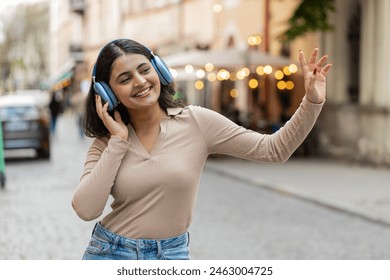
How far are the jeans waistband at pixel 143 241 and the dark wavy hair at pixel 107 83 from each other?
0.34 m

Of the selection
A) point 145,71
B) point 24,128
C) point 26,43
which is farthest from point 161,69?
point 26,43

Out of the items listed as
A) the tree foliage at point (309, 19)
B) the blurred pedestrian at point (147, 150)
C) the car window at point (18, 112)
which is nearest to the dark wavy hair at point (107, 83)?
the blurred pedestrian at point (147, 150)

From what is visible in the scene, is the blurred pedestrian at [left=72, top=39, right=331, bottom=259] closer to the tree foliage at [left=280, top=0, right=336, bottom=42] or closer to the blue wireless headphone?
the blue wireless headphone

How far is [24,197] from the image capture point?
13656 millimetres

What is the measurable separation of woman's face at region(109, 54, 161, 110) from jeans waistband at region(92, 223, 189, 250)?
416mm

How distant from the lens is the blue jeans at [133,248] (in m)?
2.95

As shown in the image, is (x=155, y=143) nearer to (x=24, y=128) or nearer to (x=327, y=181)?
(x=327, y=181)

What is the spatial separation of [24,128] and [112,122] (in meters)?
19.5
